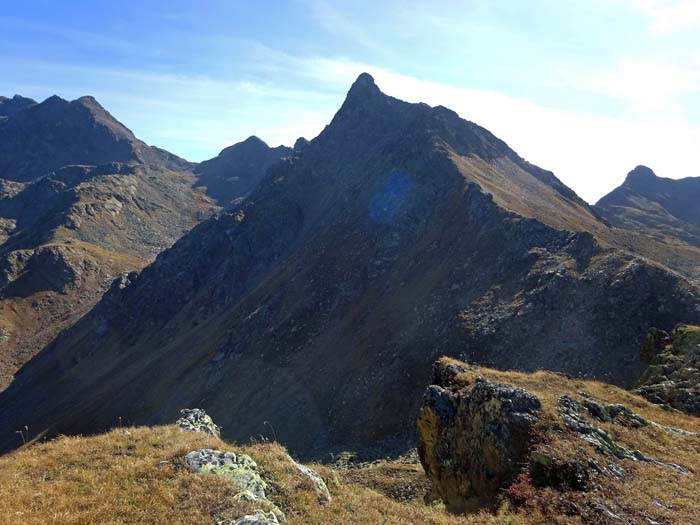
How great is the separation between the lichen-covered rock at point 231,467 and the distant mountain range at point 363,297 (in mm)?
25775

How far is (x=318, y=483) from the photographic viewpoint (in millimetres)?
13883

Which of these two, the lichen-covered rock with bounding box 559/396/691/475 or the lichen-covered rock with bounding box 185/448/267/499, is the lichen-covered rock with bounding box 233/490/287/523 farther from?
the lichen-covered rock with bounding box 559/396/691/475

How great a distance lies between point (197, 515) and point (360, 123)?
101 metres

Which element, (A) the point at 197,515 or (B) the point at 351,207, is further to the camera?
(B) the point at 351,207

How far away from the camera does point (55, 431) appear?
65.1 m

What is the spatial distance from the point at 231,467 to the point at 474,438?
31.1 feet

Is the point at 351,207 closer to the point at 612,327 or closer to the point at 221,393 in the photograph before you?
the point at 221,393

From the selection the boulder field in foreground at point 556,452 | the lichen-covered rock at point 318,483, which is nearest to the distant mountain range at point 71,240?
the lichen-covered rock at point 318,483

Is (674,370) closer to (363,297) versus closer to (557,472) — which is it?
(557,472)

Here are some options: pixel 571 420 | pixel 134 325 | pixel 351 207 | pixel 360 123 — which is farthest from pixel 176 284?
pixel 571 420

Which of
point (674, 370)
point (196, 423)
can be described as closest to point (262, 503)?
point (196, 423)

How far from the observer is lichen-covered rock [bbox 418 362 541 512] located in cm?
1612

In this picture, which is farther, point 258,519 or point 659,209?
point 659,209

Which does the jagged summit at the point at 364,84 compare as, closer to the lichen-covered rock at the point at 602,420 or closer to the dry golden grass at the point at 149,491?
the lichen-covered rock at the point at 602,420
